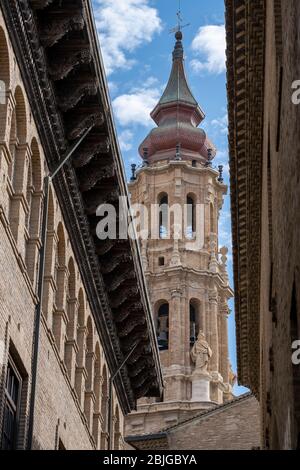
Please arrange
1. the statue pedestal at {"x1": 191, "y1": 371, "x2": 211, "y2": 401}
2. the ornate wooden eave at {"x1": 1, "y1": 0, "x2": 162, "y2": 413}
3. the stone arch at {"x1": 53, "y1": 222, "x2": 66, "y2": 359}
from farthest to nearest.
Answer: the statue pedestal at {"x1": 191, "y1": 371, "x2": 211, "y2": 401} < the stone arch at {"x1": 53, "y1": 222, "x2": 66, "y2": 359} < the ornate wooden eave at {"x1": 1, "y1": 0, "x2": 162, "y2": 413}

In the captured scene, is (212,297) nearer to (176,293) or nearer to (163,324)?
(176,293)

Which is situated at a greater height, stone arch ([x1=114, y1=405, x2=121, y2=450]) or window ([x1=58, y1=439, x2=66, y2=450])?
stone arch ([x1=114, y1=405, x2=121, y2=450])

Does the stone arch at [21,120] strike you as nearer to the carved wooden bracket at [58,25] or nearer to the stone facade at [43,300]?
the stone facade at [43,300]

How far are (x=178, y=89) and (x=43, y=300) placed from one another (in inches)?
2826

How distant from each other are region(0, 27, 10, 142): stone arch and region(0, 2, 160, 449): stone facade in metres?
0.02

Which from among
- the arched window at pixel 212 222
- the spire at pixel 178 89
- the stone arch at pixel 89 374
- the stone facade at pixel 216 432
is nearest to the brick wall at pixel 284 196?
the stone arch at pixel 89 374

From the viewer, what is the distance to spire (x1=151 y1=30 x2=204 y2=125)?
301 feet

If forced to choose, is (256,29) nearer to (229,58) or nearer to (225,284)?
(229,58)

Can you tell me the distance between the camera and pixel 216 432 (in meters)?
51.1

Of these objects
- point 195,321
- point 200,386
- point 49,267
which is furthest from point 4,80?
point 195,321

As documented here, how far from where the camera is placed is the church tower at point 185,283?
3036 inches

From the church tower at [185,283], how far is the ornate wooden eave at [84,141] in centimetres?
4530

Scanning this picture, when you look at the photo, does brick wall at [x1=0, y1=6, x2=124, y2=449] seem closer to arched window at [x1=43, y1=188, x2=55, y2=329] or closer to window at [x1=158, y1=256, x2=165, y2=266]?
arched window at [x1=43, y1=188, x2=55, y2=329]

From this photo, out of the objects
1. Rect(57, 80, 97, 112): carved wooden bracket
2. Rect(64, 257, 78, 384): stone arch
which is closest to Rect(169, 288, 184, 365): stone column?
Rect(64, 257, 78, 384): stone arch
